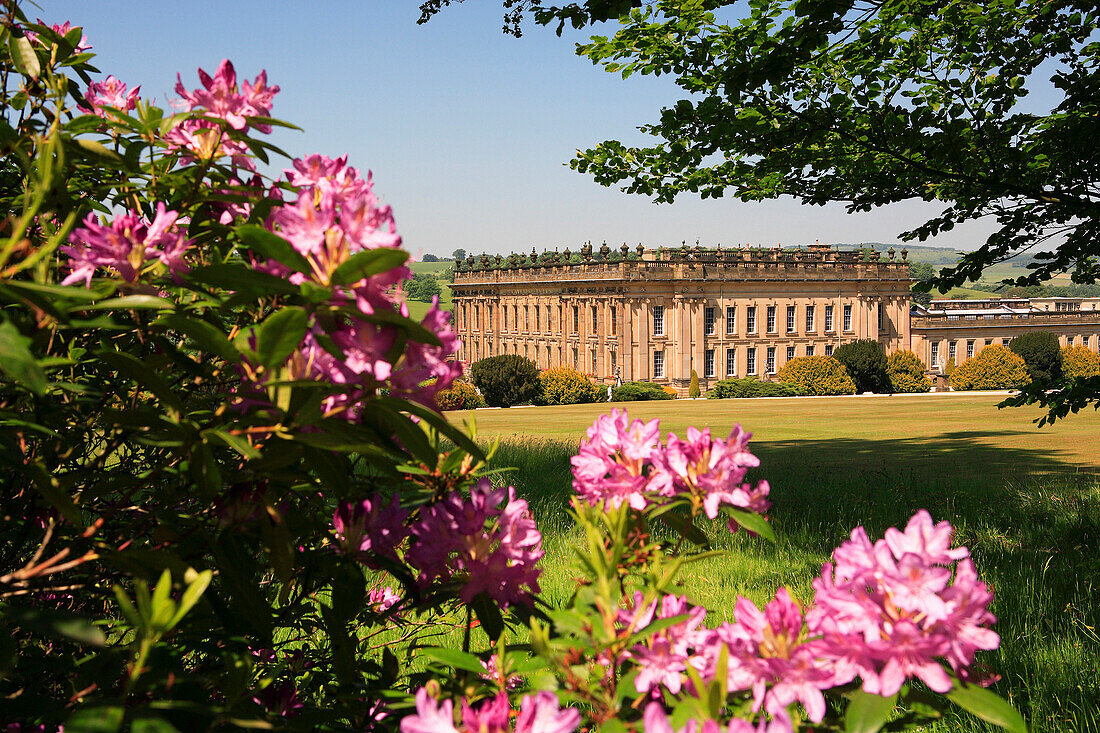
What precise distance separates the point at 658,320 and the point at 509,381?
1801cm

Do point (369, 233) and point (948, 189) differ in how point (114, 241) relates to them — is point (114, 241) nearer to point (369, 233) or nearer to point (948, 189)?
point (369, 233)

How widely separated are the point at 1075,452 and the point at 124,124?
17.3 m

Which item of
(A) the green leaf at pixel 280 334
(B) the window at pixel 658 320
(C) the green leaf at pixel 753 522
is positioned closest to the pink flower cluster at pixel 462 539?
(C) the green leaf at pixel 753 522

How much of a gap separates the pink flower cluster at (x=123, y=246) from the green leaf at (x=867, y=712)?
46.2 inches

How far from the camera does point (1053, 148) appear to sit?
704cm

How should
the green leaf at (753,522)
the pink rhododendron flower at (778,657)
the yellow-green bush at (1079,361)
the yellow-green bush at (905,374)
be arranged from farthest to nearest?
the yellow-green bush at (1079,361) → the yellow-green bush at (905,374) → the green leaf at (753,522) → the pink rhododendron flower at (778,657)

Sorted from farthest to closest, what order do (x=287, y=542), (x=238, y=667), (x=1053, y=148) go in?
1. (x=1053, y=148)
2. (x=287, y=542)
3. (x=238, y=667)

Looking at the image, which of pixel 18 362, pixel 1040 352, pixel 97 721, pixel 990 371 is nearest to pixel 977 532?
pixel 97 721

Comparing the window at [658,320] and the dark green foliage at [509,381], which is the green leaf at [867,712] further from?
the window at [658,320]

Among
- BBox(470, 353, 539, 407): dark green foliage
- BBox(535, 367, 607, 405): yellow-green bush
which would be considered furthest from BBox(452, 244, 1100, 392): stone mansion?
BBox(470, 353, 539, 407): dark green foliage

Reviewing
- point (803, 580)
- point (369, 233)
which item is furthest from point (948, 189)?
point (369, 233)

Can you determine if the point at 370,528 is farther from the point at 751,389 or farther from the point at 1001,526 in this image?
the point at 751,389

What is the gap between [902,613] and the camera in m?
1.09

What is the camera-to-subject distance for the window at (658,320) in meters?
67.8
